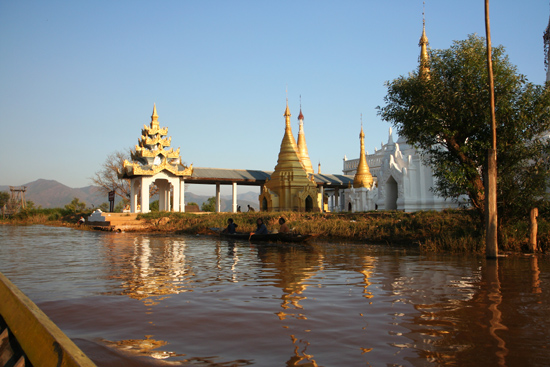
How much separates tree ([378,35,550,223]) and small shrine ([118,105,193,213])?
24.0m

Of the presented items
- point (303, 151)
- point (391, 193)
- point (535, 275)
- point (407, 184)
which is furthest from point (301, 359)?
point (303, 151)

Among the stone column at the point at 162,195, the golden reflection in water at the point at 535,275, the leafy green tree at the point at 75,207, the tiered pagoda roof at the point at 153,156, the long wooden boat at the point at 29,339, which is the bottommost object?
the golden reflection in water at the point at 535,275

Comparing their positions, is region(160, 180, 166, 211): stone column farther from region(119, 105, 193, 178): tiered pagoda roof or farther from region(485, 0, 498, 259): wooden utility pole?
region(485, 0, 498, 259): wooden utility pole

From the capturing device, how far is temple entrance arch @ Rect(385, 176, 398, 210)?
29.6 meters

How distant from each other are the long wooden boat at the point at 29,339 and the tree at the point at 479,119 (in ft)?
33.7

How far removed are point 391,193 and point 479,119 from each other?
59.5ft

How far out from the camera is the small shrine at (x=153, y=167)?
1314 inches

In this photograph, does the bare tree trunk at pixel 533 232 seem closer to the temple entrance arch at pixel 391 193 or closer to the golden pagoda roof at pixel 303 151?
the temple entrance arch at pixel 391 193

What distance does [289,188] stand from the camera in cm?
3325

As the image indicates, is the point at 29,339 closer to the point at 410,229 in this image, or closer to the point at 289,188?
the point at 410,229

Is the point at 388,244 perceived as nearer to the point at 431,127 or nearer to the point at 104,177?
the point at 431,127

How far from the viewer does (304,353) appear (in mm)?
4051

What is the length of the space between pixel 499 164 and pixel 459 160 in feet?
3.24

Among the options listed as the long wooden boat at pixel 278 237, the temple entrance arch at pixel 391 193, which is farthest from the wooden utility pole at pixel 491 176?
the temple entrance arch at pixel 391 193
